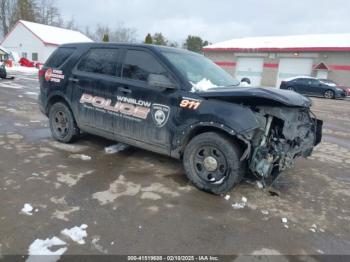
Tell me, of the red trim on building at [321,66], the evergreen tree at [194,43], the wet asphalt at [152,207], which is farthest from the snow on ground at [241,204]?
the evergreen tree at [194,43]

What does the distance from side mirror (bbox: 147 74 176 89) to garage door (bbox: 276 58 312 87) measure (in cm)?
2918

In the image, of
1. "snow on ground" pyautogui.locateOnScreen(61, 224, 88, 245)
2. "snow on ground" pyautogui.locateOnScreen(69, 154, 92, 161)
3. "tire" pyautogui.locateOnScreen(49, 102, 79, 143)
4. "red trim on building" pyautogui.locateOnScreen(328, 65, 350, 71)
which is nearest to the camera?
"snow on ground" pyautogui.locateOnScreen(61, 224, 88, 245)

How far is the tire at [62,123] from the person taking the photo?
5707 millimetres

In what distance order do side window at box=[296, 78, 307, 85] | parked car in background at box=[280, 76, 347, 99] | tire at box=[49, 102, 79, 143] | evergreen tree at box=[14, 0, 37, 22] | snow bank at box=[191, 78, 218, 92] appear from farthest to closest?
evergreen tree at box=[14, 0, 37, 22], side window at box=[296, 78, 307, 85], parked car in background at box=[280, 76, 347, 99], tire at box=[49, 102, 79, 143], snow bank at box=[191, 78, 218, 92]

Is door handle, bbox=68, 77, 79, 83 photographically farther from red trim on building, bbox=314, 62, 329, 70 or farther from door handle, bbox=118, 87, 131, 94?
red trim on building, bbox=314, 62, 329, 70

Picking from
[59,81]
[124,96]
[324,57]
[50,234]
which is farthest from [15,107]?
[324,57]

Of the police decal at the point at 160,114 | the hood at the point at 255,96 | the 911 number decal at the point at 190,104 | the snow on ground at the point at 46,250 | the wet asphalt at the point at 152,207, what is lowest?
the snow on ground at the point at 46,250

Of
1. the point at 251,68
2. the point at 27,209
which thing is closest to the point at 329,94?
the point at 251,68

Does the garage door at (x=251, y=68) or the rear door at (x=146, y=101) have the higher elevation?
the garage door at (x=251, y=68)

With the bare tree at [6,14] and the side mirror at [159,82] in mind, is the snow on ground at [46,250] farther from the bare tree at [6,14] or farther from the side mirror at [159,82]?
the bare tree at [6,14]

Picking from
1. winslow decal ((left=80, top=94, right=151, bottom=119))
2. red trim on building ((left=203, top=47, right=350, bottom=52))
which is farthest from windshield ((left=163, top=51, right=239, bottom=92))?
red trim on building ((left=203, top=47, right=350, bottom=52))

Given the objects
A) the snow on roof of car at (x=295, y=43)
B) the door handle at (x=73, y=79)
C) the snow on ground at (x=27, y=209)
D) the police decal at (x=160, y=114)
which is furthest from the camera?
the snow on roof of car at (x=295, y=43)

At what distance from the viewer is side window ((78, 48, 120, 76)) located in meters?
5.07

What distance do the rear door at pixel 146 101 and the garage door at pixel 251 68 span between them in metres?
29.9
